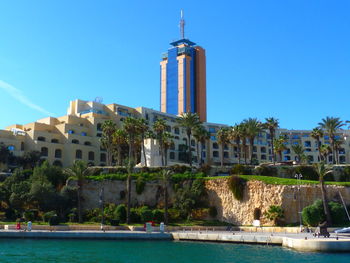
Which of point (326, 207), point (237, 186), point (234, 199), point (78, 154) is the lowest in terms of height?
point (326, 207)

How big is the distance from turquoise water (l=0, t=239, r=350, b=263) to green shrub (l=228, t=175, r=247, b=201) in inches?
771

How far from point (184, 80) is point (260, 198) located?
96.1 metres

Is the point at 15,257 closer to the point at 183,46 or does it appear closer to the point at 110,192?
the point at 110,192

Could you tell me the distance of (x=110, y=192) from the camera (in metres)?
72.6

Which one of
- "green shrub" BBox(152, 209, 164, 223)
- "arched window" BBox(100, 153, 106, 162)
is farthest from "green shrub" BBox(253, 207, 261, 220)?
"arched window" BBox(100, 153, 106, 162)

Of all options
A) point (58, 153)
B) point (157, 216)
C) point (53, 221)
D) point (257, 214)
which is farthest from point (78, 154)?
point (257, 214)

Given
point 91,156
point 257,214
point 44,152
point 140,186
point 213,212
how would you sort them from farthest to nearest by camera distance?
1. point 91,156
2. point 44,152
3. point 140,186
4. point 213,212
5. point 257,214

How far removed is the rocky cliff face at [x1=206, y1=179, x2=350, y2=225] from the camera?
199 ft

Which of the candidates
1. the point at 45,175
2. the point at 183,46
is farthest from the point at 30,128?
the point at 183,46

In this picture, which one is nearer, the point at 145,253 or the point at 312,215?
the point at 145,253

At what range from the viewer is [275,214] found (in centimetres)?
6019

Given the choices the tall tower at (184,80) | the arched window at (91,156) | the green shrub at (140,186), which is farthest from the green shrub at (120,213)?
the tall tower at (184,80)

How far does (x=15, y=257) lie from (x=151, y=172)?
130 feet

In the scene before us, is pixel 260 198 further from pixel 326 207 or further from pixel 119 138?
pixel 119 138
